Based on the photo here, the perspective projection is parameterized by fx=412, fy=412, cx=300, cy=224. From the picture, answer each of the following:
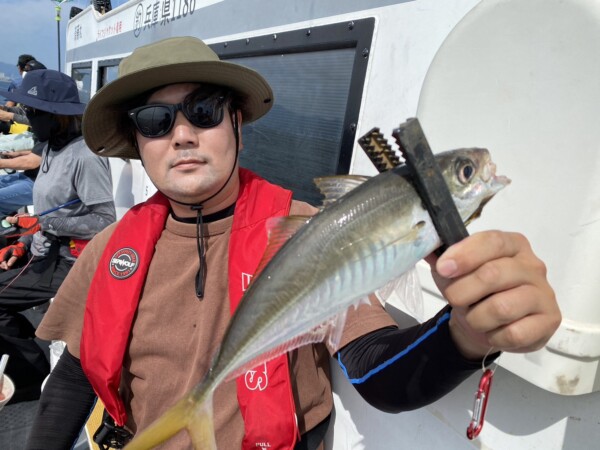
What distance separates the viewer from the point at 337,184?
42.1 inches

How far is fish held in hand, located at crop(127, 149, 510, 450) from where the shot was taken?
90 cm

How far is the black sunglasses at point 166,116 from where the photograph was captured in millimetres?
1851

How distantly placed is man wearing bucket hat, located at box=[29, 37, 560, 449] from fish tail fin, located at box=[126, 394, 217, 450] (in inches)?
16.7

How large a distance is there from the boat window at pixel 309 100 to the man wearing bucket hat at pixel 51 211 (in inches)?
71.5

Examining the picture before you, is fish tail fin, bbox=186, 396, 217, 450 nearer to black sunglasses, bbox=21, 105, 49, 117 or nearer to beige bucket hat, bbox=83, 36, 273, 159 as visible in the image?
beige bucket hat, bbox=83, 36, 273, 159

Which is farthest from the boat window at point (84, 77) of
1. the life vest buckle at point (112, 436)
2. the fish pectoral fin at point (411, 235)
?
the fish pectoral fin at point (411, 235)

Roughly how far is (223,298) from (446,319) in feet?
3.45

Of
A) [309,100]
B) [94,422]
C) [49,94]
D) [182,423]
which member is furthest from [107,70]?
[182,423]

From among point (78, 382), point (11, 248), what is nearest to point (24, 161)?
point (11, 248)

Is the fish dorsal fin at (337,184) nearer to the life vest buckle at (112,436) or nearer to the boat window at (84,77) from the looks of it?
the life vest buckle at (112,436)

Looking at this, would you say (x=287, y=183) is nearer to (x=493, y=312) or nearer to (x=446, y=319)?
(x=446, y=319)

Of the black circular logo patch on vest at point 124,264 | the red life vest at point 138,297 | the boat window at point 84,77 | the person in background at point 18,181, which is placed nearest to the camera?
the red life vest at point 138,297

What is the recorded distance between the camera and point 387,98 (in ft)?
6.63

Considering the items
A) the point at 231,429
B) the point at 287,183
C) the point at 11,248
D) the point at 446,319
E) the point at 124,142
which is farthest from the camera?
the point at 11,248
